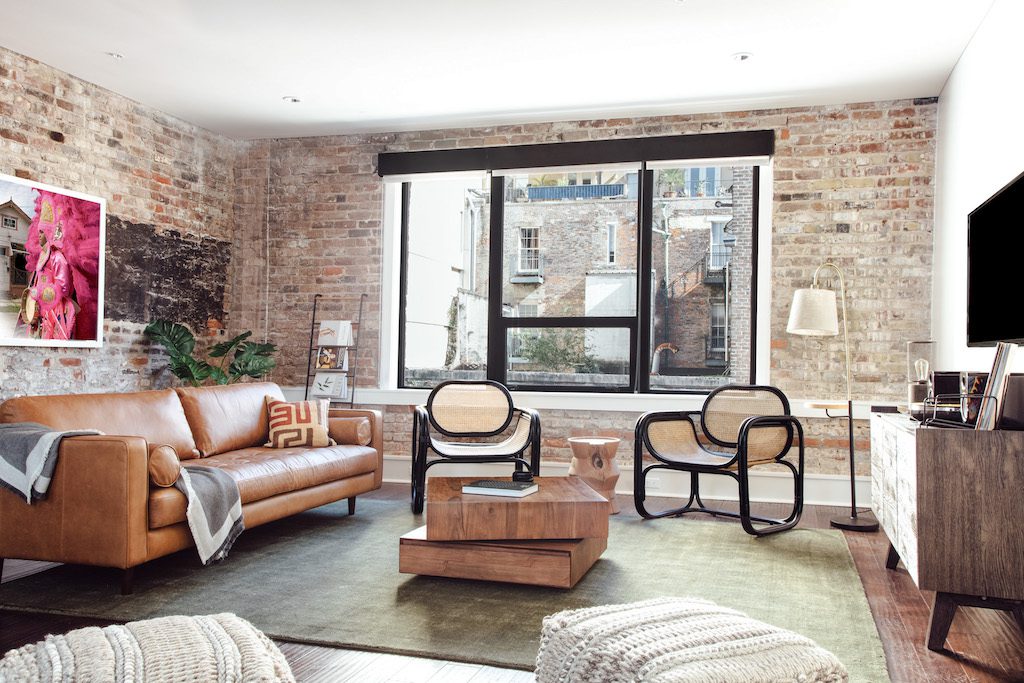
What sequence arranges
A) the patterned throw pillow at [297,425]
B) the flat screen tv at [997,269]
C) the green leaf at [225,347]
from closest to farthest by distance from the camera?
the flat screen tv at [997,269] < the patterned throw pillow at [297,425] < the green leaf at [225,347]

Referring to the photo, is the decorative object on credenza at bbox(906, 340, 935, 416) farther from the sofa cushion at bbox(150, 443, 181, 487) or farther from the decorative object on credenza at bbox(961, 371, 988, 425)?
the sofa cushion at bbox(150, 443, 181, 487)

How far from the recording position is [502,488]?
3.70 m

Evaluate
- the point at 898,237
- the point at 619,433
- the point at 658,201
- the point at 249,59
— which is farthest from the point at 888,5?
the point at 249,59

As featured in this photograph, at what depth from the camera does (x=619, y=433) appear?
611cm

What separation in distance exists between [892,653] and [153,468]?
9.56 ft

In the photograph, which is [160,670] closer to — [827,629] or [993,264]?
[827,629]

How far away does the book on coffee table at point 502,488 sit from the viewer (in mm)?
3637

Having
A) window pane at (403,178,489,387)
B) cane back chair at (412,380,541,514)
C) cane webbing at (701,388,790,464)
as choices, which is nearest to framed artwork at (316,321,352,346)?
window pane at (403,178,489,387)

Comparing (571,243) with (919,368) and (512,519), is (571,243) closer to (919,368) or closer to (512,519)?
(919,368)

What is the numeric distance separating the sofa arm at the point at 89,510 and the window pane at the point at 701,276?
3858 millimetres

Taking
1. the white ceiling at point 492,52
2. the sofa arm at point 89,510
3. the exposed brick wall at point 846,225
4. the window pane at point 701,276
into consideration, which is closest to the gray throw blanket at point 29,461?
the sofa arm at point 89,510

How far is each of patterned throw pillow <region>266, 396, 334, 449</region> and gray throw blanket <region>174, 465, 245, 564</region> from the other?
1024 millimetres

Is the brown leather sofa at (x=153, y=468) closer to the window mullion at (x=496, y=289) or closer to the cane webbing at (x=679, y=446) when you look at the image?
the window mullion at (x=496, y=289)

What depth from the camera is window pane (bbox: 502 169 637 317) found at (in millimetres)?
6344
